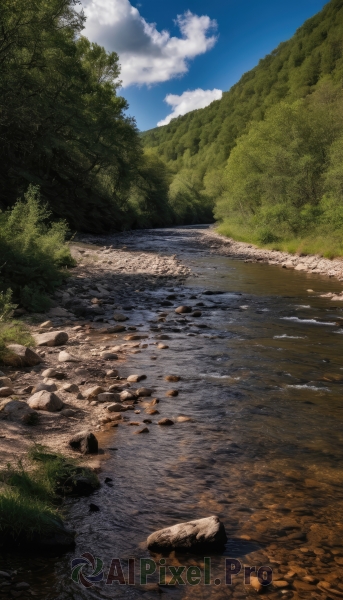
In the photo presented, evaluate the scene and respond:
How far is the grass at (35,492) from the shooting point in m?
3.50

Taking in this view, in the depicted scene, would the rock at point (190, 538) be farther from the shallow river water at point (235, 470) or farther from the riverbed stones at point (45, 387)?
the riverbed stones at point (45, 387)

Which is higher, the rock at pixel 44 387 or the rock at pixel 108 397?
the rock at pixel 44 387

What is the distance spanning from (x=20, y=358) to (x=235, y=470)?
4477mm

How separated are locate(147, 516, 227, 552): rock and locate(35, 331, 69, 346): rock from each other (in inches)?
250

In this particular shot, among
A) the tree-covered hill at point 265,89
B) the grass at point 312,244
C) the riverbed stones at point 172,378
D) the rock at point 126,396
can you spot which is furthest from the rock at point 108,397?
the tree-covered hill at point 265,89

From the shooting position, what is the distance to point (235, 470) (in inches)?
204

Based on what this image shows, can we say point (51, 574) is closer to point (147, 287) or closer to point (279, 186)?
point (147, 287)

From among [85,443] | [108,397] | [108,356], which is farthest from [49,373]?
[85,443]

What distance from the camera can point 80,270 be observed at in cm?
2053

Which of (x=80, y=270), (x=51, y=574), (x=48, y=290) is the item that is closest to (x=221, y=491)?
(x=51, y=574)

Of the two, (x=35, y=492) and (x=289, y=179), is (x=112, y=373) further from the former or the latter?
(x=289, y=179)

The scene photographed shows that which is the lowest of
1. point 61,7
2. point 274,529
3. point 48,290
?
point 274,529

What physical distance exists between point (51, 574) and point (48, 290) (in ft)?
36.4

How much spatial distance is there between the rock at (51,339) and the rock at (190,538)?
6.36m
